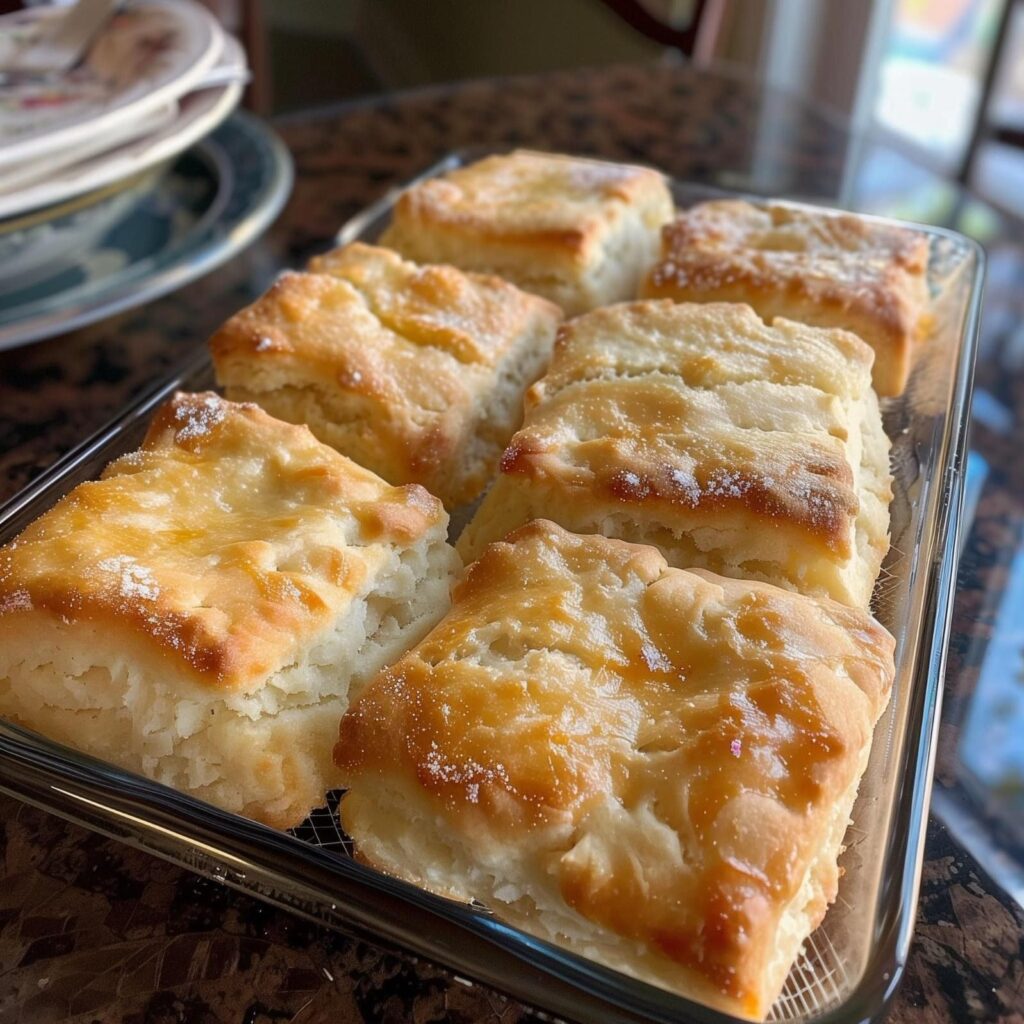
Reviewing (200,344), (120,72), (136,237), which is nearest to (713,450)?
(200,344)

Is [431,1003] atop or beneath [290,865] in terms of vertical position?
beneath

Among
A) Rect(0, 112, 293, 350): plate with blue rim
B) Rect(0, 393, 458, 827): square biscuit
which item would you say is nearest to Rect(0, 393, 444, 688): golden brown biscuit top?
Rect(0, 393, 458, 827): square biscuit

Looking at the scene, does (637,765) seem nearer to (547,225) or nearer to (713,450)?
(713,450)

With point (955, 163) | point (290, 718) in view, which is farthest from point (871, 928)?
point (955, 163)

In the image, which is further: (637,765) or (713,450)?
(713,450)

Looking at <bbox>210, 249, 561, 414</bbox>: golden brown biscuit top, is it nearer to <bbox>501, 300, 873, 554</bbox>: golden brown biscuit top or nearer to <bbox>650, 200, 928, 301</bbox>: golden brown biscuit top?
<bbox>501, 300, 873, 554</bbox>: golden brown biscuit top

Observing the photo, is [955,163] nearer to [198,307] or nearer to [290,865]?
[198,307]
